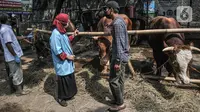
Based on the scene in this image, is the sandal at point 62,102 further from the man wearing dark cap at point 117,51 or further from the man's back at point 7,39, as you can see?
the man's back at point 7,39

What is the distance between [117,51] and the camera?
12.7 feet

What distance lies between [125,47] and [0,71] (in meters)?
5.07

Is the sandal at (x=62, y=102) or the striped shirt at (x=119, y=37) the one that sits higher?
the striped shirt at (x=119, y=37)

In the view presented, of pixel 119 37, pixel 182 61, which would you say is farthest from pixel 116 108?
pixel 182 61

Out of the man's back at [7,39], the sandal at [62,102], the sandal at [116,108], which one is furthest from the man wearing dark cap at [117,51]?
the man's back at [7,39]

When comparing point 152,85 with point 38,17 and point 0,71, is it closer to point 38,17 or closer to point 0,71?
point 0,71

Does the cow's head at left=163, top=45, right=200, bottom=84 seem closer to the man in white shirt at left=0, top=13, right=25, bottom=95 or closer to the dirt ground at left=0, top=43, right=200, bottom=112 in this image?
the dirt ground at left=0, top=43, right=200, bottom=112

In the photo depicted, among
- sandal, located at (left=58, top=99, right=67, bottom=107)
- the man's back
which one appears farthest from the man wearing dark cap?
the man's back

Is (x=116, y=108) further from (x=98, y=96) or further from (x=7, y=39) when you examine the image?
(x=7, y=39)

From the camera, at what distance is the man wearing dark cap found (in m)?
3.88

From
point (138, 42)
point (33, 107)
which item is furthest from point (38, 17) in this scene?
point (33, 107)

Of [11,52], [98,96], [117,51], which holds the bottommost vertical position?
[98,96]

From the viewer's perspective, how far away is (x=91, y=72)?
6184mm

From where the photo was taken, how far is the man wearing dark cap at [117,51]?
12.7 feet
